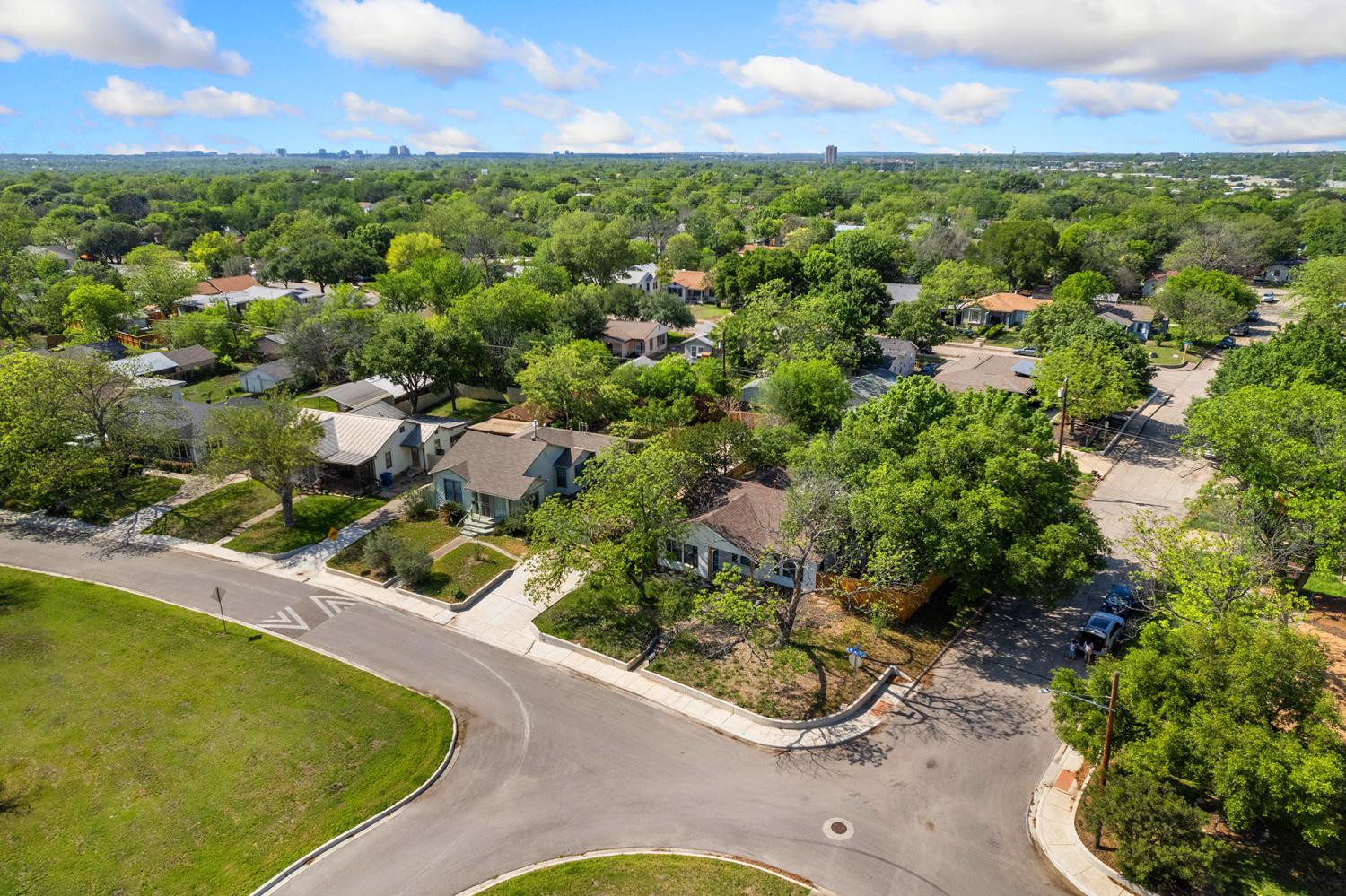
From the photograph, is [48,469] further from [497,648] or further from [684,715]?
[684,715]

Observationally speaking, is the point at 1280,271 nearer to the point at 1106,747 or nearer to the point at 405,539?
the point at 1106,747

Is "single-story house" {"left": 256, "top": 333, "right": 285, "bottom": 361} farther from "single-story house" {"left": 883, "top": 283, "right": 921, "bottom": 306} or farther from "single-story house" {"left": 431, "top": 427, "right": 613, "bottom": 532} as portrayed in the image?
"single-story house" {"left": 883, "top": 283, "right": 921, "bottom": 306}

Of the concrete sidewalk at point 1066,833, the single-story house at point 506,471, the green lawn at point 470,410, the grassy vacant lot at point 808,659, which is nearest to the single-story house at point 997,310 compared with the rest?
the green lawn at point 470,410

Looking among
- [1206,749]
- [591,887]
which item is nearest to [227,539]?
[591,887]

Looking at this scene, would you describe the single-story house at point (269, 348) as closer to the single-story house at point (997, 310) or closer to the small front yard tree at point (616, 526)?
the small front yard tree at point (616, 526)

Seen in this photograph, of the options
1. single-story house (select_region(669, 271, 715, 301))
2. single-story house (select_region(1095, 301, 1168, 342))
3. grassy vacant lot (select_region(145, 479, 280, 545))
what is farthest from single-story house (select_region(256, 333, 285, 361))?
single-story house (select_region(1095, 301, 1168, 342))

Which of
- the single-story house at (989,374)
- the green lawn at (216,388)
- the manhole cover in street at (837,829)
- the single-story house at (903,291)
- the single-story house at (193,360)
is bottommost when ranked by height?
the manhole cover in street at (837,829)
